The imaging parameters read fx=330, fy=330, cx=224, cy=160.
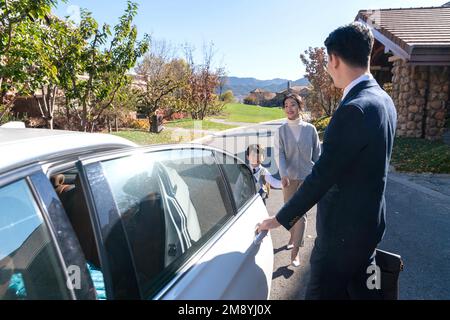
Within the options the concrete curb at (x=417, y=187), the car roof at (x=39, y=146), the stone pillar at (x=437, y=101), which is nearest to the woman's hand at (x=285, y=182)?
the car roof at (x=39, y=146)

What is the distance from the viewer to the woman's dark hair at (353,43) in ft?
5.61

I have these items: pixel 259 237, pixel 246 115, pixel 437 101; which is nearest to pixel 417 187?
pixel 259 237

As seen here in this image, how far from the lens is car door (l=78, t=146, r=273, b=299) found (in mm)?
1181

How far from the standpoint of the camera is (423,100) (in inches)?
464

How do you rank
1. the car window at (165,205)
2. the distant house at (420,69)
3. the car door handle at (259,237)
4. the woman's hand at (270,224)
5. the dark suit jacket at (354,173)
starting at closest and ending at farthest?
the car window at (165,205) < the dark suit jacket at (354,173) < the woman's hand at (270,224) < the car door handle at (259,237) < the distant house at (420,69)

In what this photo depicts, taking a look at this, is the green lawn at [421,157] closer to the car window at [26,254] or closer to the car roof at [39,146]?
the car roof at [39,146]

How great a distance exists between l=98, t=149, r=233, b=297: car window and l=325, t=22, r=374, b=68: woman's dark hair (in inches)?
40.5

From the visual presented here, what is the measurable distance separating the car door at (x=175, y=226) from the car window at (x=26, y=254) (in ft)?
0.51

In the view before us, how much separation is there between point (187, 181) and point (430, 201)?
536cm

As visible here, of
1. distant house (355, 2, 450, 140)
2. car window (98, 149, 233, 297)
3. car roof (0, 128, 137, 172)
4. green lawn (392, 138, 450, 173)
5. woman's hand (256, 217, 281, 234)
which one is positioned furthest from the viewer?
distant house (355, 2, 450, 140)

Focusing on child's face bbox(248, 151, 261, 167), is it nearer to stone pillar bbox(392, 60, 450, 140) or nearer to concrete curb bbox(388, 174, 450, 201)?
concrete curb bbox(388, 174, 450, 201)

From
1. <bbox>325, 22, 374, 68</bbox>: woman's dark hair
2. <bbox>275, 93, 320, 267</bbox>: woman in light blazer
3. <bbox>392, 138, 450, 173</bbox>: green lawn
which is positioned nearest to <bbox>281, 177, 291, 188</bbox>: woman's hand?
<bbox>275, 93, 320, 267</bbox>: woman in light blazer

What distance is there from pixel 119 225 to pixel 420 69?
13131 mm

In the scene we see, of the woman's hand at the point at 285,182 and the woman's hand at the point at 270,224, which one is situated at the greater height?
the woman's hand at the point at 270,224
